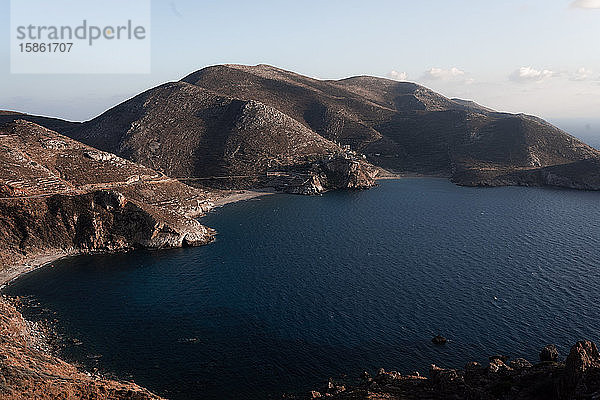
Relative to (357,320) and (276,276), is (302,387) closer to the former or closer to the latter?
(357,320)

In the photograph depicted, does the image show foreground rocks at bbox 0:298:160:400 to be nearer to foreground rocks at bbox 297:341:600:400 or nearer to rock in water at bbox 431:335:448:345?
foreground rocks at bbox 297:341:600:400

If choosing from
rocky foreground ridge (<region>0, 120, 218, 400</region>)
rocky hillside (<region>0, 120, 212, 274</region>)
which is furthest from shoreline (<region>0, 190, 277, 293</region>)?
rocky hillside (<region>0, 120, 212, 274</region>)

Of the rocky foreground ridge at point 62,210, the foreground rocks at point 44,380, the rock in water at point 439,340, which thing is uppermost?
the rocky foreground ridge at point 62,210

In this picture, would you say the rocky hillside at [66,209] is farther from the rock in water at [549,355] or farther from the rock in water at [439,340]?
the rock in water at [549,355]

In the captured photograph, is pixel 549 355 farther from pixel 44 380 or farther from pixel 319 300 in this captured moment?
pixel 44 380

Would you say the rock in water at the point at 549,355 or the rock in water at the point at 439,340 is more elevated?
the rock in water at the point at 549,355

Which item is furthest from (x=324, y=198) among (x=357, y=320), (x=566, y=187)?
(x=566, y=187)

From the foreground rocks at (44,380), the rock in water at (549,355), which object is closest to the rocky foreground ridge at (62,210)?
the foreground rocks at (44,380)
